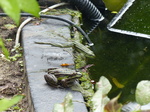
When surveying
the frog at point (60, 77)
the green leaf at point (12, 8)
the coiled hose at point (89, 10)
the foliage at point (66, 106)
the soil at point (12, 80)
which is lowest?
the coiled hose at point (89, 10)

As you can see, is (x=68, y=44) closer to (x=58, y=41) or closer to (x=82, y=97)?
(x=58, y=41)

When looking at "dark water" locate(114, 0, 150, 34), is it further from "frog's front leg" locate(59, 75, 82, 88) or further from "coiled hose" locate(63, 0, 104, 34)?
"frog's front leg" locate(59, 75, 82, 88)

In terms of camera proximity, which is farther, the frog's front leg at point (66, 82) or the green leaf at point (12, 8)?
the frog's front leg at point (66, 82)

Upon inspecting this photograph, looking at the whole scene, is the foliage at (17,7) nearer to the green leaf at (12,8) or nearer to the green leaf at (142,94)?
the green leaf at (12,8)

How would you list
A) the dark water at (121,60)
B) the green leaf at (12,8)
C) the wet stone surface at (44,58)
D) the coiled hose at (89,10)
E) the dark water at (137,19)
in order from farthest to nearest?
the coiled hose at (89,10) → the dark water at (137,19) → the dark water at (121,60) → the wet stone surface at (44,58) → the green leaf at (12,8)

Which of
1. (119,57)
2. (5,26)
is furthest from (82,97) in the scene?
(5,26)

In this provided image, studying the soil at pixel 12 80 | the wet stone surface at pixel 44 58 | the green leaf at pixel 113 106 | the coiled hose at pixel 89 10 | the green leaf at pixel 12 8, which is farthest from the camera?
the coiled hose at pixel 89 10

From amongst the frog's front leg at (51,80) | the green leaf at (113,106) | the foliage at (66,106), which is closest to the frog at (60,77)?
the frog's front leg at (51,80)
